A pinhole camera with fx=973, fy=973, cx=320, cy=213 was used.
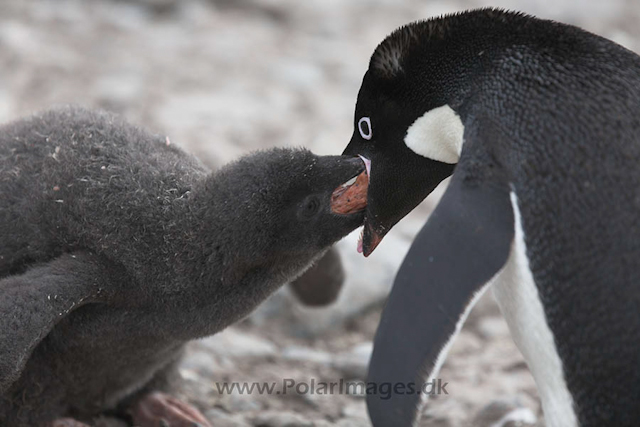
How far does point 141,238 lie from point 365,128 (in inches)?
32.6

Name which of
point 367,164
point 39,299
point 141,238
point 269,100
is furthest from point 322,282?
point 269,100

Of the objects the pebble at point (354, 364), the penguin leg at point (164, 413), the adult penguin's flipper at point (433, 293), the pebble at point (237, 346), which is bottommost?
the adult penguin's flipper at point (433, 293)

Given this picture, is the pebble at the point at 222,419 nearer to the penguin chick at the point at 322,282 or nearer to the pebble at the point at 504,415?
the penguin chick at the point at 322,282

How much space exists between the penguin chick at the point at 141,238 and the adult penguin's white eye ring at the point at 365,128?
0.09 metres

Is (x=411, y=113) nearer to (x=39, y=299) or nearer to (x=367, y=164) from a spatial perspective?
(x=367, y=164)

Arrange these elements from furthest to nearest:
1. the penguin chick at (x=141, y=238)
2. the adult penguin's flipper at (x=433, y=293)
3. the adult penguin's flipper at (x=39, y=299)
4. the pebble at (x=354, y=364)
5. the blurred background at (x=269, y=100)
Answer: the pebble at (x=354, y=364) < the blurred background at (x=269, y=100) < the penguin chick at (x=141, y=238) < the adult penguin's flipper at (x=39, y=299) < the adult penguin's flipper at (x=433, y=293)

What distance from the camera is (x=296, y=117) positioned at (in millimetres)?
6059

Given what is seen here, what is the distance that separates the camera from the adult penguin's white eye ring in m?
3.26

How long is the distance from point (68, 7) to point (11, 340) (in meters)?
4.60

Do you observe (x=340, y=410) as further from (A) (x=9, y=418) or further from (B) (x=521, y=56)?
(B) (x=521, y=56)

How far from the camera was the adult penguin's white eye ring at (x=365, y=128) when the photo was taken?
326cm

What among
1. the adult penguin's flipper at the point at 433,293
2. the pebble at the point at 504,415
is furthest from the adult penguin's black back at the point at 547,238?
the pebble at the point at 504,415

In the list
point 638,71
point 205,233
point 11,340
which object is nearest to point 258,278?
point 205,233

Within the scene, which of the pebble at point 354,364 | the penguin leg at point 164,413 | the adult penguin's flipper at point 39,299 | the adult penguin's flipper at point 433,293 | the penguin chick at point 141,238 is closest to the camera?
the adult penguin's flipper at point 433,293
